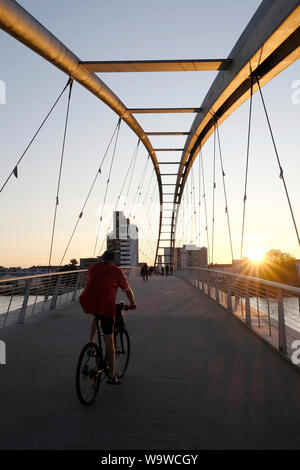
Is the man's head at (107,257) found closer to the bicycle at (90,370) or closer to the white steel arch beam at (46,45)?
the bicycle at (90,370)

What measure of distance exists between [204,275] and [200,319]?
763 centimetres

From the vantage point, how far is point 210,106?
14.2 m

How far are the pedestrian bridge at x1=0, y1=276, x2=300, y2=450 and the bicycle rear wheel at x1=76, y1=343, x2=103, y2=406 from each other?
3.7 inches

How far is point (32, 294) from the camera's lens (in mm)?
9391

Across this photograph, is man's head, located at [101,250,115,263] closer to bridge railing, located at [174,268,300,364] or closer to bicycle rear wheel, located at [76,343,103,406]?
bicycle rear wheel, located at [76,343,103,406]

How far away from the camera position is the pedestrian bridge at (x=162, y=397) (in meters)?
2.77

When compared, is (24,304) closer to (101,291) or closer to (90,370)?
(101,291)

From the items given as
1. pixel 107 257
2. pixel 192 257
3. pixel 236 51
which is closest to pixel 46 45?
pixel 236 51

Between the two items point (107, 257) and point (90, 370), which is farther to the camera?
point (107, 257)

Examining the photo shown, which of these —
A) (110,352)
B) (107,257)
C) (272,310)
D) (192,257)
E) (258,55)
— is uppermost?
(258,55)

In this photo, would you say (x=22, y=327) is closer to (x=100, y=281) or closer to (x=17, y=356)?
(x=17, y=356)

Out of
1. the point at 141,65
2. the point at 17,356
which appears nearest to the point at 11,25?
the point at 141,65

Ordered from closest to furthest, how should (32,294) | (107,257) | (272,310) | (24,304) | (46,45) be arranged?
1. (107,257)
2. (272,310)
3. (24,304)
4. (32,294)
5. (46,45)

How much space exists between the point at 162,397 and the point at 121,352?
90 cm
